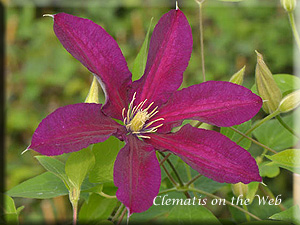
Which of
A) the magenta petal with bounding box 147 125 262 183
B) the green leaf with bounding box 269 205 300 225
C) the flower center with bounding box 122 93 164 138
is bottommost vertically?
the green leaf with bounding box 269 205 300 225

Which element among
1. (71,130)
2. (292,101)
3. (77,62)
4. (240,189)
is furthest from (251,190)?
(77,62)

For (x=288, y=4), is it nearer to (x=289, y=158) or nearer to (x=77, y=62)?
(x=289, y=158)

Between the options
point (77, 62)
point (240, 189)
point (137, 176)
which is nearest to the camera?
point (137, 176)

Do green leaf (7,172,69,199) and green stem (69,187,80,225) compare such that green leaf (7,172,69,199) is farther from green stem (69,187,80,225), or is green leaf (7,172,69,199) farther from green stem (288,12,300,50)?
green stem (288,12,300,50)

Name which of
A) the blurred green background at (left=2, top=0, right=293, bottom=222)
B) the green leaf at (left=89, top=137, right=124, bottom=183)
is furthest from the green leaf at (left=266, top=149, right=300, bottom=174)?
the blurred green background at (left=2, top=0, right=293, bottom=222)

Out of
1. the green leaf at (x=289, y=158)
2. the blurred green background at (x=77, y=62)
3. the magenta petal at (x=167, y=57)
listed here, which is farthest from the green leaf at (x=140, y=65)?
the blurred green background at (x=77, y=62)

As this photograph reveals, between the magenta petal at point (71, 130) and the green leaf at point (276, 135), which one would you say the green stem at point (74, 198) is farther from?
the green leaf at point (276, 135)
